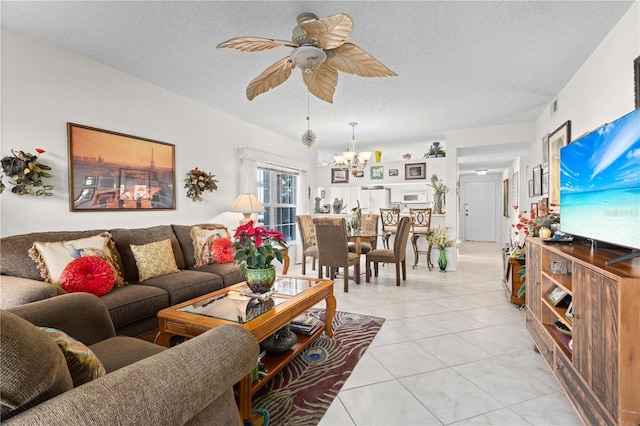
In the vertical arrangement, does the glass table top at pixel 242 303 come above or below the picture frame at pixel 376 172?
below

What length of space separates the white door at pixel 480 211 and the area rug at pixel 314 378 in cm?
816

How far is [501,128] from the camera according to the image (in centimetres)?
500

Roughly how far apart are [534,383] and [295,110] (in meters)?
3.73

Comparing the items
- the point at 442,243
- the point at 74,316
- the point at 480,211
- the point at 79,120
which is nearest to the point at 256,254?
the point at 74,316

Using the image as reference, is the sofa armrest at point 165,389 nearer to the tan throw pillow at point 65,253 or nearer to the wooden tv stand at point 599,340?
the wooden tv stand at point 599,340

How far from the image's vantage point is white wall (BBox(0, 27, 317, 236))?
236 centimetres

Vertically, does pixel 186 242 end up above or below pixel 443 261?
above

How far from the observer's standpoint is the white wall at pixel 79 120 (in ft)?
7.74

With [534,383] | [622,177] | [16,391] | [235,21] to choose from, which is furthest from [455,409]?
[235,21]

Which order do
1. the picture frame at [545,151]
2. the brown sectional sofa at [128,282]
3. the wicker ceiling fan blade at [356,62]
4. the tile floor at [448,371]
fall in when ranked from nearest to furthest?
1. the tile floor at [448,371]
2. the brown sectional sofa at [128,282]
3. the wicker ceiling fan blade at [356,62]
4. the picture frame at [545,151]

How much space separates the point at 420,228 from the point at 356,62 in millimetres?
4028

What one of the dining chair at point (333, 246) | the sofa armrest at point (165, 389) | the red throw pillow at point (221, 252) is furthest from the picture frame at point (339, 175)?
the sofa armrest at point (165, 389)

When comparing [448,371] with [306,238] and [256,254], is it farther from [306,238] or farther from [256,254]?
[306,238]

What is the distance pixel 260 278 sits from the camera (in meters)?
2.06
